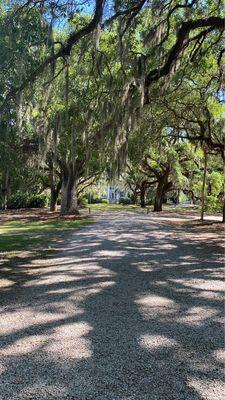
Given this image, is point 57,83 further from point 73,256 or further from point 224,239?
point 224,239

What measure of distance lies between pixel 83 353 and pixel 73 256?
5810 millimetres

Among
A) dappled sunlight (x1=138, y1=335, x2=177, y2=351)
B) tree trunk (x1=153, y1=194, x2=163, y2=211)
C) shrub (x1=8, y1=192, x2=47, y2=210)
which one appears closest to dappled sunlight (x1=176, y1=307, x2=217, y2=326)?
dappled sunlight (x1=138, y1=335, x2=177, y2=351)

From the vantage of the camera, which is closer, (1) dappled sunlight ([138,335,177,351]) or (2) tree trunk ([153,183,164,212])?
(1) dappled sunlight ([138,335,177,351])

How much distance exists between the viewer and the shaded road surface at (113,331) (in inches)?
123

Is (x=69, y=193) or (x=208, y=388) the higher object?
(x=69, y=193)

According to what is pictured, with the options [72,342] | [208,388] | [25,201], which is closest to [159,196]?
[25,201]

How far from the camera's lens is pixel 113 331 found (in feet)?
14.3

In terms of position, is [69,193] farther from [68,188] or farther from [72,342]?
[72,342]

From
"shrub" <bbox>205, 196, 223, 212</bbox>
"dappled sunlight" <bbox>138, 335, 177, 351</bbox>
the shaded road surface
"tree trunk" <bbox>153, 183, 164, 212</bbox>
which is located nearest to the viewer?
the shaded road surface

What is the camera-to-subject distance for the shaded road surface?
312 centimetres

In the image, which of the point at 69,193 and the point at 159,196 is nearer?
the point at 69,193

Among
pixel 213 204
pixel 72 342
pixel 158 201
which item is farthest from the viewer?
pixel 158 201

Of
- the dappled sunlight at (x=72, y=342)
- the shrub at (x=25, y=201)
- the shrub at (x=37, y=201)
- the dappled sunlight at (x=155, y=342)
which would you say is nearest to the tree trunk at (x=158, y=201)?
the shrub at (x=25, y=201)

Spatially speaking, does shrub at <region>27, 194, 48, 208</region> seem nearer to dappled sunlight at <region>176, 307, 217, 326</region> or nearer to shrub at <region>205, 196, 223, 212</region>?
shrub at <region>205, 196, 223, 212</region>
